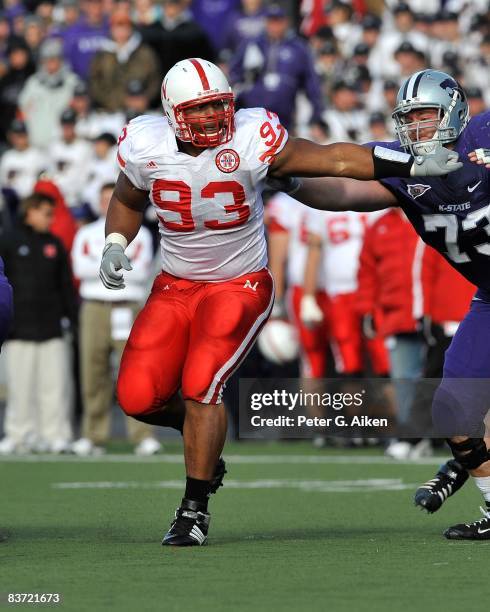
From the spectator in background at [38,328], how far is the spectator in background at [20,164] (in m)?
3.36

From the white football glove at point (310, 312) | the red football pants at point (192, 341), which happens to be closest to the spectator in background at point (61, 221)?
the white football glove at point (310, 312)

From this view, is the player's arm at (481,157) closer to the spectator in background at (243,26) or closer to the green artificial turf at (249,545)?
the green artificial turf at (249,545)

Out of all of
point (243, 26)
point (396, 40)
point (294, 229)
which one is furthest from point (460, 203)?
point (243, 26)

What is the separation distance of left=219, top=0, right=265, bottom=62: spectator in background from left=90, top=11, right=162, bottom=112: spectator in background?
78 centimetres

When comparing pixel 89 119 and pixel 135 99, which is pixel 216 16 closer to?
pixel 89 119

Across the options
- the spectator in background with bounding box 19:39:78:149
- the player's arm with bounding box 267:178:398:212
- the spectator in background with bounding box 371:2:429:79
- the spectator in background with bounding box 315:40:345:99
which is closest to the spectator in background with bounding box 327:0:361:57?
the spectator in background with bounding box 315:40:345:99

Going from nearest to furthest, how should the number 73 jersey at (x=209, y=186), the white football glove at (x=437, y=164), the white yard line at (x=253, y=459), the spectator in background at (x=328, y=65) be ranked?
1. the white football glove at (x=437, y=164)
2. the number 73 jersey at (x=209, y=186)
3. the white yard line at (x=253, y=459)
4. the spectator in background at (x=328, y=65)

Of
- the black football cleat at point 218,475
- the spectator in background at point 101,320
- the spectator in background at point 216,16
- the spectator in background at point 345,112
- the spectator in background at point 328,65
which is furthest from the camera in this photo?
the spectator in background at point 216,16

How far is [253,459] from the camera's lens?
11.3 m

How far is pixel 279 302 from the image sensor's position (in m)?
13.1

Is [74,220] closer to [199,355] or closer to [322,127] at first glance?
[322,127]

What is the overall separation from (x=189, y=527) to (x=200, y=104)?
5.75 feet

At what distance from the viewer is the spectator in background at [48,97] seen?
16094mm

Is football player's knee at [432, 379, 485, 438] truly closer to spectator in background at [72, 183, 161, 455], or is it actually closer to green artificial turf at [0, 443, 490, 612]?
green artificial turf at [0, 443, 490, 612]
